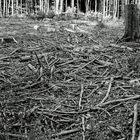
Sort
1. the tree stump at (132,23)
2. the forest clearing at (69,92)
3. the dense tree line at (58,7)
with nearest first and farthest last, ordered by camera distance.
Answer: the forest clearing at (69,92)
the tree stump at (132,23)
the dense tree line at (58,7)

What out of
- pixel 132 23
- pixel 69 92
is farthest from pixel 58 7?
pixel 69 92

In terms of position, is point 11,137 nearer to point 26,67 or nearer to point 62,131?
point 62,131

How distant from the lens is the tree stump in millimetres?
6592

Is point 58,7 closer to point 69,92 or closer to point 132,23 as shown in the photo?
point 132,23

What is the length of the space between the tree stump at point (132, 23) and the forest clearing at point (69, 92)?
19.4 inches

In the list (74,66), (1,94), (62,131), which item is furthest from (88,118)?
(74,66)

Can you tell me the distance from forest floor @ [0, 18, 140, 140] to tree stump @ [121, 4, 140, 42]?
20.9 inches

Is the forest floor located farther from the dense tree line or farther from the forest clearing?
the dense tree line

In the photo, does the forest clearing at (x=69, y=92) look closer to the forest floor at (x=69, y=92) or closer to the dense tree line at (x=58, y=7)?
the forest floor at (x=69, y=92)

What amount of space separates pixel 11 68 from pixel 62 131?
218 cm

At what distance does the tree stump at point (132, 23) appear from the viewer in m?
6.59

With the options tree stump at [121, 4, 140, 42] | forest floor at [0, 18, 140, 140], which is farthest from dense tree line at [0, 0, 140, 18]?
forest floor at [0, 18, 140, 140]

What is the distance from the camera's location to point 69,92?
395 cm

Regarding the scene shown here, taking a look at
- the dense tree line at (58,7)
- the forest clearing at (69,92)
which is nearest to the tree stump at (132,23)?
the forest clearing at (69,92)
